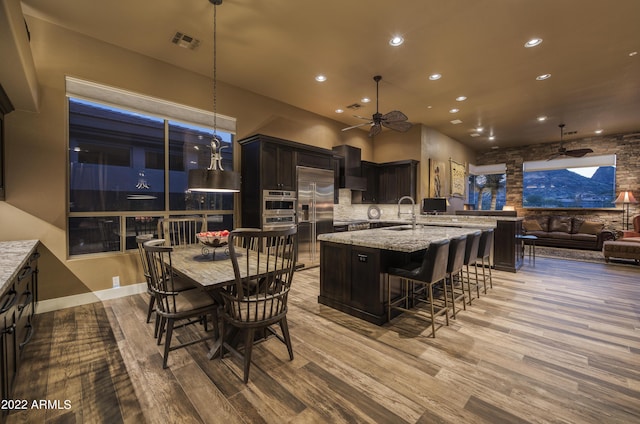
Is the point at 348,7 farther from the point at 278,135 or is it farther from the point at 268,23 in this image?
the point at 278,135

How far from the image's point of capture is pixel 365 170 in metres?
7.33

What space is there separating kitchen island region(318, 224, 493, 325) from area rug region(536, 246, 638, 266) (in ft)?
17.6

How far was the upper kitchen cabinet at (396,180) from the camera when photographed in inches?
274

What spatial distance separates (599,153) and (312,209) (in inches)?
350

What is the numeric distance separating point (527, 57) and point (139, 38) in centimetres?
507

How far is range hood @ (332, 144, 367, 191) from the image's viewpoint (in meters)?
6.45

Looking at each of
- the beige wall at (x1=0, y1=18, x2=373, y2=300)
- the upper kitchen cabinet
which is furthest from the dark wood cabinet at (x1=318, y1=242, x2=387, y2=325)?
the upper kitchen cabinet

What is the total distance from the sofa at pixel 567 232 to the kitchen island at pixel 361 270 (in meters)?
5.78

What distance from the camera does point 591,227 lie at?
7477 millimetres

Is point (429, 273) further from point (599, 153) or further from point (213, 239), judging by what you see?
point (599, 153)

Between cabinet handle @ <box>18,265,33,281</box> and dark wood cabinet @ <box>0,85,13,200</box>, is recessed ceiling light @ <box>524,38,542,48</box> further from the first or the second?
dark wood cabinet @ <box>0,85,13,200</box>

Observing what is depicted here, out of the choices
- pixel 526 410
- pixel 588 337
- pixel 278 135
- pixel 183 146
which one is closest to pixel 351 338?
pixel 526 410

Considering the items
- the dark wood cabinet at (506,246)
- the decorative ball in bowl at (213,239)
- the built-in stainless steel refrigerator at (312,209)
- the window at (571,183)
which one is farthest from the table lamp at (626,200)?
the decorative ball in bowl at (213,239)

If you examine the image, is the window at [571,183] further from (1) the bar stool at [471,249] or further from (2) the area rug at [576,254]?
(1) the bar stool at [471,249]
